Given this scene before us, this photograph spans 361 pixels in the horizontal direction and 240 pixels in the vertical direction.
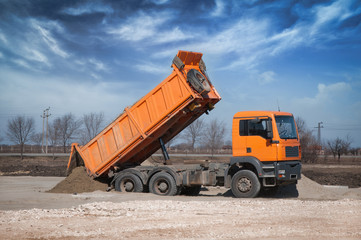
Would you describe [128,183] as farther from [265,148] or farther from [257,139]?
[265,148]

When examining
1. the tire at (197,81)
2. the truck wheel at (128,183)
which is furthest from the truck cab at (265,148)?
the truck wheel at (128,183)

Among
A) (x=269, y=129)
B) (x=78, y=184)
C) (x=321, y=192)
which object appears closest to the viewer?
(x=269, y=129)

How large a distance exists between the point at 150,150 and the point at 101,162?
2.00 metres

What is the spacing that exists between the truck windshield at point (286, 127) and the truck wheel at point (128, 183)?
542cm

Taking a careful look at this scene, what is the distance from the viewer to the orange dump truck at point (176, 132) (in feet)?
41.7

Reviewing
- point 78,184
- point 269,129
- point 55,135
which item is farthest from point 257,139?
point 55,135

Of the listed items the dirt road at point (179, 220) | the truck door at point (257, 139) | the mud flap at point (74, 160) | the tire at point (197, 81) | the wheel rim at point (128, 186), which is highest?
the tire at point (197, 81)

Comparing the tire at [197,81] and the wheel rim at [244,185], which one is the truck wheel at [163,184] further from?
the tire at [197,81]

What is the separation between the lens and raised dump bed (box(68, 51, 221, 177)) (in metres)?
13.1

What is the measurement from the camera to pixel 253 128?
12914 millimetres

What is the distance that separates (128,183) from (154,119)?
2.80 m

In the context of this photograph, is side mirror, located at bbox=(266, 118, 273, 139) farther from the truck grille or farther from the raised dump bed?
the raised dump bed

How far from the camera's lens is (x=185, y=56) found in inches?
526

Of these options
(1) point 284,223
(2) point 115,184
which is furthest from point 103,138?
(1) point 284,223
